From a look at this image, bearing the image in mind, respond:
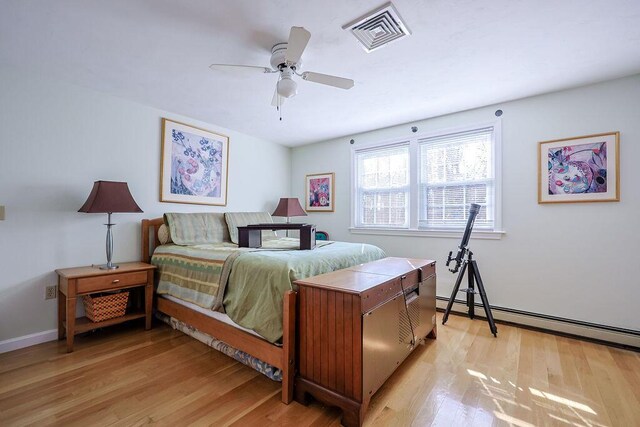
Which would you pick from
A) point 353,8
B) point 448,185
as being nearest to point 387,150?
point 448,185

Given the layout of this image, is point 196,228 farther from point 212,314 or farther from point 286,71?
point 286,71

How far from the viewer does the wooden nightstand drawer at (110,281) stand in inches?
92.7

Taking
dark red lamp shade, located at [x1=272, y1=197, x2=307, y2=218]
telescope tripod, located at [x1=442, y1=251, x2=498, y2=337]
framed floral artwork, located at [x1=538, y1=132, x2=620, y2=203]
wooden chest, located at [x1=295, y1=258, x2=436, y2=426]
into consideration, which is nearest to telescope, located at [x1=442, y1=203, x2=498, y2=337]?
telescope tripod, located at [x1=442, y1=251, x2=498, y2=337]

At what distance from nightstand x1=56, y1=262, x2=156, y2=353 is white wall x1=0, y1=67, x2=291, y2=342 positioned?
0.47 feet

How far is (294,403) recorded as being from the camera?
1.70 metres

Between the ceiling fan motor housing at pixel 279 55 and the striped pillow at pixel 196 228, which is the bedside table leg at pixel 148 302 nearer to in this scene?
the striped pillow at pixel 196 228

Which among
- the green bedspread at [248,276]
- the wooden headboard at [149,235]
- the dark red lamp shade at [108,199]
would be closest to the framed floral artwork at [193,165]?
the wooden headboard at [149,235]

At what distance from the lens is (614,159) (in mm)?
2514

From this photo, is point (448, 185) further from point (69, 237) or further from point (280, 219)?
point (69, 237)

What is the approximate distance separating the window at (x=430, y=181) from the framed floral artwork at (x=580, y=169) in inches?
16.7

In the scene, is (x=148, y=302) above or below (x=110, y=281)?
below

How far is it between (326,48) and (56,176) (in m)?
2.64

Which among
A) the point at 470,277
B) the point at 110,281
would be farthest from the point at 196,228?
the point at 470,277

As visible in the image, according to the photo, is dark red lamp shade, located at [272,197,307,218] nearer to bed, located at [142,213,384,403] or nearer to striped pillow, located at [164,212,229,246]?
striped pillow, located at [164,212,229,246]
